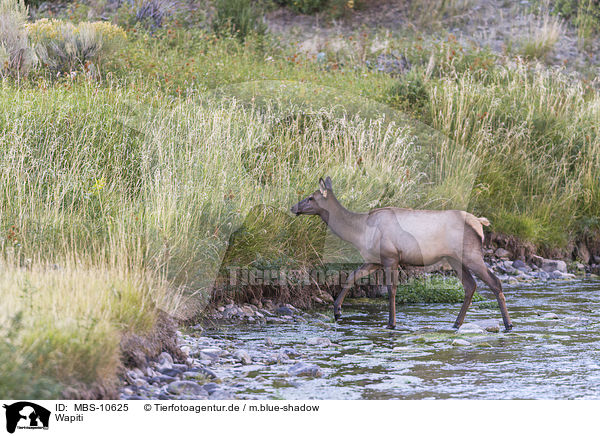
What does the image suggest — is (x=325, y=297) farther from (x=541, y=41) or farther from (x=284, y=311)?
(x=541, y=41)

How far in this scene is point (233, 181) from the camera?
1030 centimetres

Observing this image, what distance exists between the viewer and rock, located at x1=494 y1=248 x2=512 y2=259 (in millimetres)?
12742

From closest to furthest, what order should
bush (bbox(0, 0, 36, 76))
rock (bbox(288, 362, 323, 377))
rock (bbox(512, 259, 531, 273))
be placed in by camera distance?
rock (bbox(288, 362, 323, 377)), rock (bbox(512, 259, 531, 273)), bush (bbox(0, 0, 36, 76))

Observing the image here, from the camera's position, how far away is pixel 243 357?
7332 mm

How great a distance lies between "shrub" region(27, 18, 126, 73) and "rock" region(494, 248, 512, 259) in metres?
7.78

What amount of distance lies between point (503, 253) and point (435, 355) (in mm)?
5559

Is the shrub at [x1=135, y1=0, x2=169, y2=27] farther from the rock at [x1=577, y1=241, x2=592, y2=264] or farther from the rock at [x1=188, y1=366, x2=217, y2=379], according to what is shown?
the rock at [x1=188, y1=366, x2=217, y2=379]

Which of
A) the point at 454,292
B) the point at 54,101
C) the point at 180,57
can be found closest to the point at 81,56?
the point at 180,57

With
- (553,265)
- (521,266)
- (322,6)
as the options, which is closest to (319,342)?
(521,266)

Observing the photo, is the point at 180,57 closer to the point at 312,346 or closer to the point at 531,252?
the point at 531,252

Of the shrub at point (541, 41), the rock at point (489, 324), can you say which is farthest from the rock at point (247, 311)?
the shrub at point (541, 41)

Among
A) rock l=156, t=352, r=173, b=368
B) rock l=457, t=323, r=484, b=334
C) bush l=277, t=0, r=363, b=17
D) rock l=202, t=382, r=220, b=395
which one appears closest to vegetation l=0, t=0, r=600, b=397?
rock l=156, t=352, r=173, b=368

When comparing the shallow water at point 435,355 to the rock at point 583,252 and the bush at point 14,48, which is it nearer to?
the rock at point 583,252

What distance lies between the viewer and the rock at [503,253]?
12.7 m
